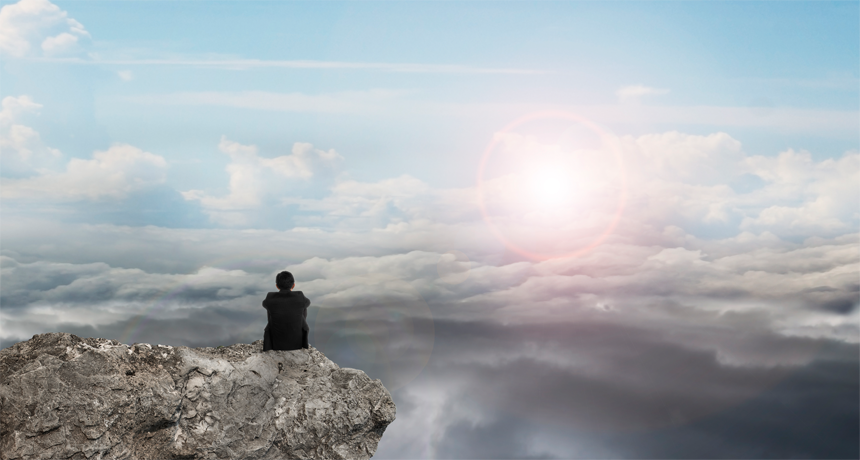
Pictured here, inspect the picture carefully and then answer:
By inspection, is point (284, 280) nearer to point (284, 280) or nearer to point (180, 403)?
point (284, 280)

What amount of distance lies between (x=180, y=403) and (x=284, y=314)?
2.60 meters

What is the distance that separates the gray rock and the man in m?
0.29

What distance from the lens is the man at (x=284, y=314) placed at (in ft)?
38.9

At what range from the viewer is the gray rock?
8.84 m

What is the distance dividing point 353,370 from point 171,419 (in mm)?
3602

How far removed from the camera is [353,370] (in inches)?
479

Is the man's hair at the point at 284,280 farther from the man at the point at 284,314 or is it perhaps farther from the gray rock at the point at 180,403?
the gray rock at the point at 180,403

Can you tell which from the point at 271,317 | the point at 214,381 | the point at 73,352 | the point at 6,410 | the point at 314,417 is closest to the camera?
the point at 6,410

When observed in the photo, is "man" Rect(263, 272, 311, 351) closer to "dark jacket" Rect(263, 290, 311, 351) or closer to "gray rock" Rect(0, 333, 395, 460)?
"dark jacket" Rect(263, 290, 311, 351)

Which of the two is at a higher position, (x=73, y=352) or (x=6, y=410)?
(x=73, y=352)

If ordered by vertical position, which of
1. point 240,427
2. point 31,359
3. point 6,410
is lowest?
point 240,427

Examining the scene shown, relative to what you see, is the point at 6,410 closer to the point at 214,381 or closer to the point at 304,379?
the point at 214,381

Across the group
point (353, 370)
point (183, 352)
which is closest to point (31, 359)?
A: point (183, 352)

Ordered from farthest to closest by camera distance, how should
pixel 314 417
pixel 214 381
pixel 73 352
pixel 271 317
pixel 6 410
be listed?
1. pixel 271 317
2. pixel 314 417
3. pixel 214 381
4. pixel 73 352
5. pixel 6 410
